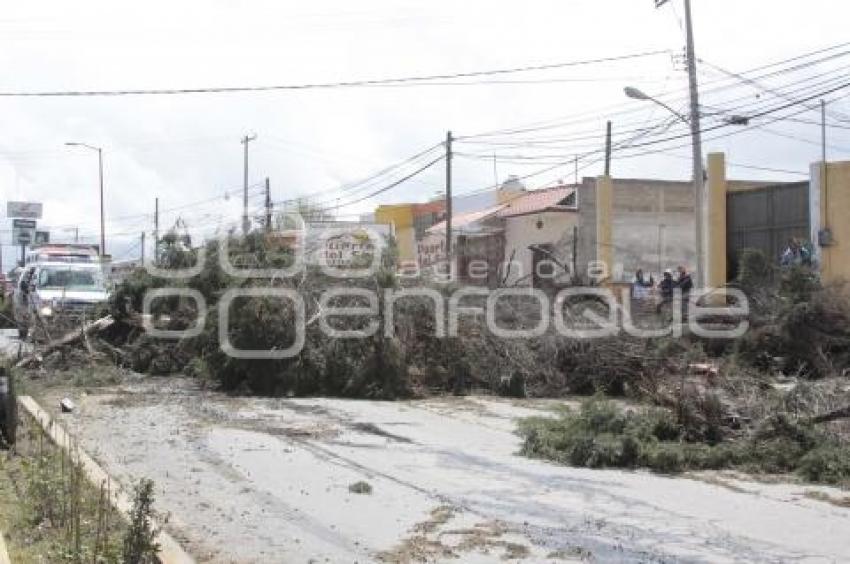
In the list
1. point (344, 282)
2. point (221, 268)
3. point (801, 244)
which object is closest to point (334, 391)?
point (344, 282)

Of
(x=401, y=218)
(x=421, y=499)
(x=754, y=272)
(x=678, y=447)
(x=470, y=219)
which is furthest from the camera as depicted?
(x=401, y=218)

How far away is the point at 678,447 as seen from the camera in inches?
432

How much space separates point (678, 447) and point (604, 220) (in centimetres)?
2683

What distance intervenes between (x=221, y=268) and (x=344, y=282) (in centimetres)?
255

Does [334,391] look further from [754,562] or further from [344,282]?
[754,562]

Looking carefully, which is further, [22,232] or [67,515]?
[22,232]

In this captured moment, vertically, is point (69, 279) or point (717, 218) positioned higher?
point (717, 218)

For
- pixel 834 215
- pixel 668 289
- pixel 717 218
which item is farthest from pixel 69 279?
pixel 834 215

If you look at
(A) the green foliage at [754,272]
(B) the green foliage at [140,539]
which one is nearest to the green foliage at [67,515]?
(B) the green foliage at [140,539]

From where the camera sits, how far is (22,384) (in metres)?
16.8

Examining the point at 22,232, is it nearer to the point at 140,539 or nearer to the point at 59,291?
the point at 59,291

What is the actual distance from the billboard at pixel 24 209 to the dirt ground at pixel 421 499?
4943 cm

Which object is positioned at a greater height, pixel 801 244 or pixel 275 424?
pixel 801 244

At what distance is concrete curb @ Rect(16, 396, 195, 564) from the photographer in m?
6.57
